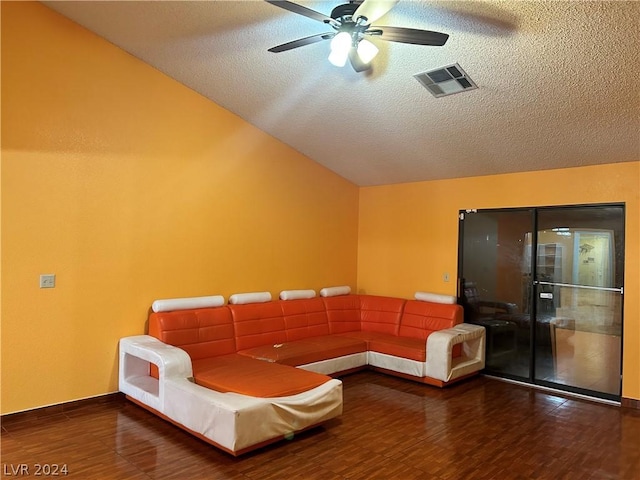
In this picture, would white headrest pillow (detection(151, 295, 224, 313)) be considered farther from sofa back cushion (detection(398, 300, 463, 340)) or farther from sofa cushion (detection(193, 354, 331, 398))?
sofa back cushion (detection(398, 300, 463, 340))

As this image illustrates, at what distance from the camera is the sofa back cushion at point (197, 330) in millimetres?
4281

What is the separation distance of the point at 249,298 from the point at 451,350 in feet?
7.56

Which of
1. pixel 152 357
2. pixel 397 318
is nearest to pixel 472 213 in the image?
pixel 397 318

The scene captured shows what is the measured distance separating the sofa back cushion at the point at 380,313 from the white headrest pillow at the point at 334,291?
232 mm

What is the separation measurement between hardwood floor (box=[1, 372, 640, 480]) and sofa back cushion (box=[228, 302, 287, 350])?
3.76 ft

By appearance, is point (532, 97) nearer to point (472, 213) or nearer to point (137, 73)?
point (472, 213)

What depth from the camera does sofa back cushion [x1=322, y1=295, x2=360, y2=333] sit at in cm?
587

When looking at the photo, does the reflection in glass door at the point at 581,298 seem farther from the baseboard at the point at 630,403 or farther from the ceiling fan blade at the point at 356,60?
the ceiling fan blade at the point at 356,60

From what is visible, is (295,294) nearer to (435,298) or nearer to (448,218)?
(435,298)

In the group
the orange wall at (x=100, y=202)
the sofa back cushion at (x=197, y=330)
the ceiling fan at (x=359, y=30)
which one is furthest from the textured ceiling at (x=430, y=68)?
the sofa back cushion at (x=197, y=330)

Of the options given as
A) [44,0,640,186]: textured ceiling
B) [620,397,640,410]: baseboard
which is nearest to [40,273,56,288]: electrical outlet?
[44,0,640,186]: textured ceiling

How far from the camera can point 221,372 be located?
390 centimetres

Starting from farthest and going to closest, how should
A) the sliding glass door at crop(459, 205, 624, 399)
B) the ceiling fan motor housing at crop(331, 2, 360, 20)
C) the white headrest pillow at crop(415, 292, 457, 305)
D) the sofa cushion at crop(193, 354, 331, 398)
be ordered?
the white headrest pillow at crop(415, 292, 457, 305) < the sliding glass door at crop(459, 205, 624, 399) < the sofa cushion at crop(193, 354, 331, 398) < the ceiling fan motor housing at crop(331, 2, 360, 20)

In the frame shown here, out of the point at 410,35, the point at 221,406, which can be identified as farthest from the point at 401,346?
the point at 410,35
